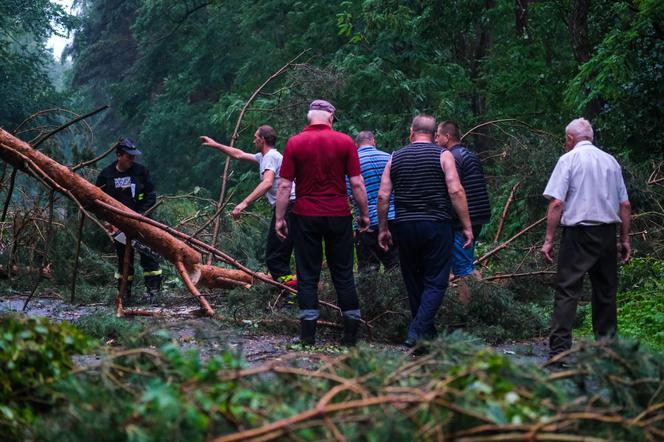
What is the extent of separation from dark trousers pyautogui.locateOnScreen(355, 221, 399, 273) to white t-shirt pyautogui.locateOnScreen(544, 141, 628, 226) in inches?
106

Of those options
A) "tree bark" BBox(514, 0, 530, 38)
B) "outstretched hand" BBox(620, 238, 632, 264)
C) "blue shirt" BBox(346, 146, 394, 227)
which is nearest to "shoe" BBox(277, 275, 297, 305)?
"blue shirt" BBox(346, 146, 394, 227)

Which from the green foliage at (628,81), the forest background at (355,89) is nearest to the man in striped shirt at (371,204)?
the forest background at (355,89)

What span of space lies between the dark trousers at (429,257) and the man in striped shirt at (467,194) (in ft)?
3.18

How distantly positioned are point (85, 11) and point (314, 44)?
23.3m

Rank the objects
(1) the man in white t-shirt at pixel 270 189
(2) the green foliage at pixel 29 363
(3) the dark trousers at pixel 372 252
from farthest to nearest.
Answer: (3) the dark trousers at pixel 372 252, (1) the man in white t-shirt at pixel 270 189, (2) the green foliage at pixel 29 363

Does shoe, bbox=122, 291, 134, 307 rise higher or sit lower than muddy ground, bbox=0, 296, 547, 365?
higher

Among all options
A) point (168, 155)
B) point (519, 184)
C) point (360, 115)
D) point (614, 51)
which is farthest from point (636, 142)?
point (168, 155)

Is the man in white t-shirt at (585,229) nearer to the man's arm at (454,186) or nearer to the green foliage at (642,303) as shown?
the man's arm at (454,186)

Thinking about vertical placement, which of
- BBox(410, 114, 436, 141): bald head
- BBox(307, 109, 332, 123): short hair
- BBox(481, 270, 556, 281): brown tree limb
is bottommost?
BBox(481, 270, 556, 281): brown tree limb

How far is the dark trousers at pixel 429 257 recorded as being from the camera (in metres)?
7.65

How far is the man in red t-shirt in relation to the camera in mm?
7613

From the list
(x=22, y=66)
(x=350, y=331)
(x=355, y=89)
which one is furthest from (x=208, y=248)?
(x=22, y=66)

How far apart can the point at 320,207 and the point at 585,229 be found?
2.07 meters

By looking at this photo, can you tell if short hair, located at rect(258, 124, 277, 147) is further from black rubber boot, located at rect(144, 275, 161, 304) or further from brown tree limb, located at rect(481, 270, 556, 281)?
brown tree limb, located at rect(481, 270, 556, 281)
